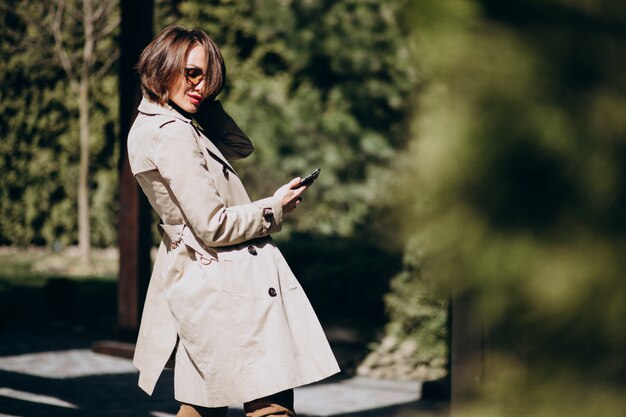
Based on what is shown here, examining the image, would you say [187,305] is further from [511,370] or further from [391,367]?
[391,367]

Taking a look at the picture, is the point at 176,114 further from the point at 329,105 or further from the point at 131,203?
the point at 329,105

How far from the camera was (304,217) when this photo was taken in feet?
37.3

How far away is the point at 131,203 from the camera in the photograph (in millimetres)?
6711

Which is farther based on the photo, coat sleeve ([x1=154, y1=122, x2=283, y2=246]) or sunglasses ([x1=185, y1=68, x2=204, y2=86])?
sunglasses ([x1=185, y1=68, x2=204, y2=86])

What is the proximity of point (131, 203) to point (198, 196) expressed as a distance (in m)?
4.24

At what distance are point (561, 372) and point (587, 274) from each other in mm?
88

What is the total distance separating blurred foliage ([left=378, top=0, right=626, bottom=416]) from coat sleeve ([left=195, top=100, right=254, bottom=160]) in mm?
2198

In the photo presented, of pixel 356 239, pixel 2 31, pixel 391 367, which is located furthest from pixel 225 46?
pixel 391 367

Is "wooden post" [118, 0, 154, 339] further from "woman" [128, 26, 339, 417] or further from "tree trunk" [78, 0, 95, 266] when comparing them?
"tree trunk" [78, 0, 95, 266]

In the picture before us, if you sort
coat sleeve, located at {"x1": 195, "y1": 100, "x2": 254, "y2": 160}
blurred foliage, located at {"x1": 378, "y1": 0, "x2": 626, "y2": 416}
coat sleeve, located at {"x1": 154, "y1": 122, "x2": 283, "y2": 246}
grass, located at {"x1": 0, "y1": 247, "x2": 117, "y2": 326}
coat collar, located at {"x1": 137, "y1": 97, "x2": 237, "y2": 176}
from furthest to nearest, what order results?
grass, located at {"x1": 0, "y1": 247, "x2": 117, "y2": 326}
coat sleeve, located at {"x1": 195, "y1": 100, "x2": 254, "y2": 160}
coat collar, located at {"x1": 137, "y1": 97, "x2": 237, "y2": 176}
coat sleeve, located at {"x1": 154, "y1": 122, "x2": 283, "y2": 246}
blurred foliage, located at {"x1": 378, "y1": 0, "x2": 626, "y2": 416}

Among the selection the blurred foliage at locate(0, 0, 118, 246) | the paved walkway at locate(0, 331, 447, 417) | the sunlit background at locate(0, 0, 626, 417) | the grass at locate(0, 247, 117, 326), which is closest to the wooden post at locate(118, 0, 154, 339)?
the paved walkway at locate(0, 331, 447, 417)

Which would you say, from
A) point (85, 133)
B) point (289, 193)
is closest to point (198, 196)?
point (289, 193)

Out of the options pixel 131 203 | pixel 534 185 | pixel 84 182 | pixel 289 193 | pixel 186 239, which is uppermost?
pixel 84 182

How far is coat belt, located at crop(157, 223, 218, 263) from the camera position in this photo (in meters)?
2.70
